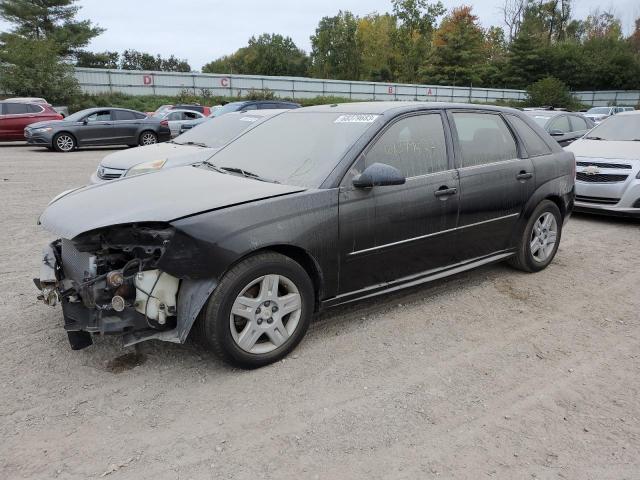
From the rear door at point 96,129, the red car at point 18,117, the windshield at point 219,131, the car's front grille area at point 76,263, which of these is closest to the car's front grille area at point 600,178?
the windshield at point 219,131

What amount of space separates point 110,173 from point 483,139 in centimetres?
573

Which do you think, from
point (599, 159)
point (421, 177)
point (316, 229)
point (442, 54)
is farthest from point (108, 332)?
point (442, 54)

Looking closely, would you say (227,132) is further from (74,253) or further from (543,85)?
(543,85)

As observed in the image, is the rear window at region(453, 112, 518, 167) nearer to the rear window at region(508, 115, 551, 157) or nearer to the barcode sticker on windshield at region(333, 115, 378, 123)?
the rear window at region(508, 115, 551, 157)

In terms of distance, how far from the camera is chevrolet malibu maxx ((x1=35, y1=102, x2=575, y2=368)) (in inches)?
119

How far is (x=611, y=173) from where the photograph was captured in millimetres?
7531

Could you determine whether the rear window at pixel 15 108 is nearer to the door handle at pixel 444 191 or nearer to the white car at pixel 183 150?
the white car at pixel 183 150

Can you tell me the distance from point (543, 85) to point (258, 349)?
47907 millimetres

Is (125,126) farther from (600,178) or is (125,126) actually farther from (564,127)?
(600,178)

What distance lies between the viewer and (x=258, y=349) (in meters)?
3.28

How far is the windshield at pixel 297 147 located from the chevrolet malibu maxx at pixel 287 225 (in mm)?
15

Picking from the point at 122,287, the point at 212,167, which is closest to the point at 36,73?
the point at 212,167

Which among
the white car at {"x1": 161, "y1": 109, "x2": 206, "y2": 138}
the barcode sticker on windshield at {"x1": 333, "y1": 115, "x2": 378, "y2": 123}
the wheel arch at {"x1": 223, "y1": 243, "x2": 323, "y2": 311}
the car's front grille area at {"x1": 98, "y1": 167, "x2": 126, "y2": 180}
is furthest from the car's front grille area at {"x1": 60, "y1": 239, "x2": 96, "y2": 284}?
the white car at {"x1": 161, "y1": 109, "x2": 206, "y2": 138}

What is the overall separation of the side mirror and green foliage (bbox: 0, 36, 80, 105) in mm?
28284
